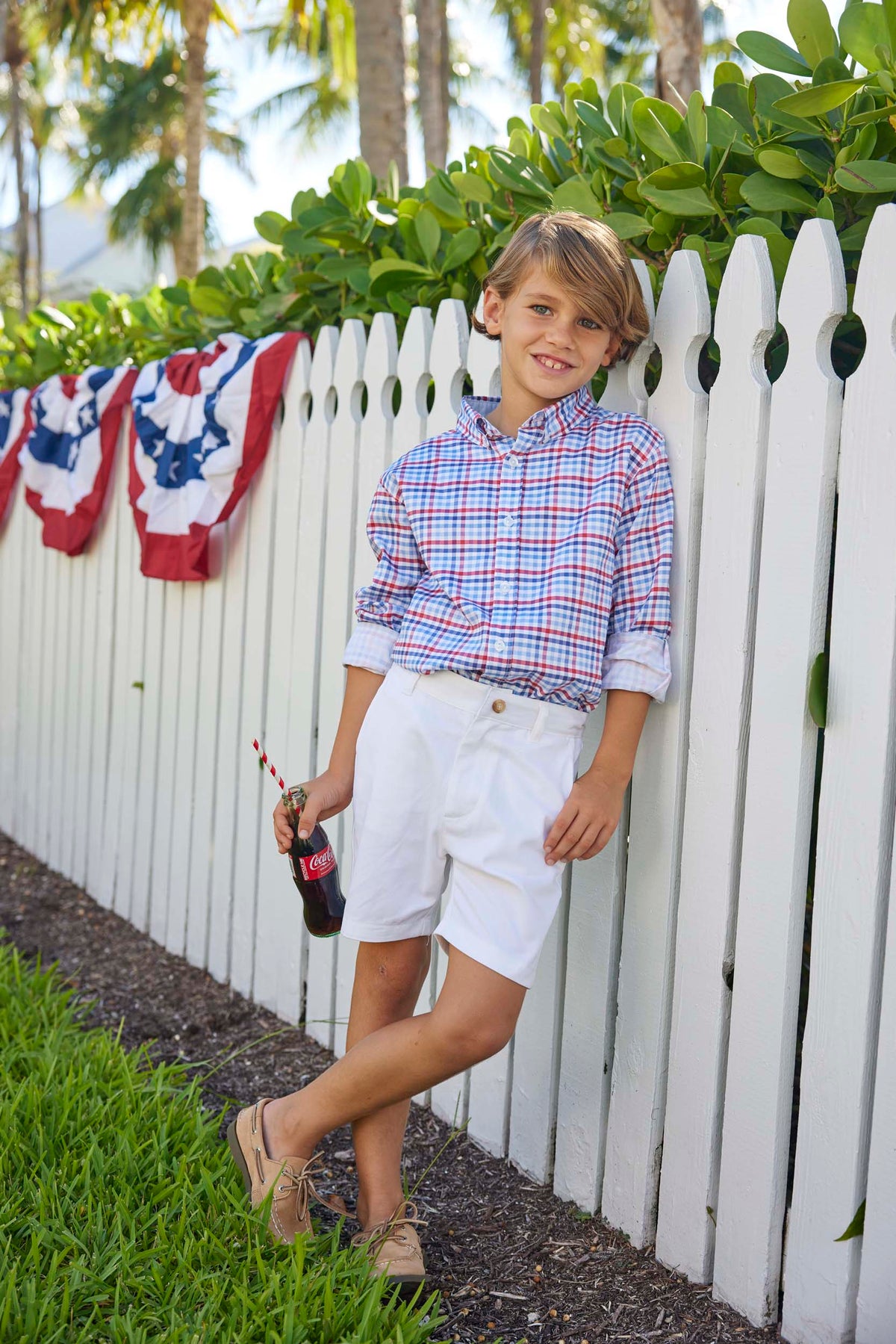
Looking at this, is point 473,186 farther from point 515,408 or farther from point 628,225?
point 515,408

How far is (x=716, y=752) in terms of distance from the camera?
1.98 m

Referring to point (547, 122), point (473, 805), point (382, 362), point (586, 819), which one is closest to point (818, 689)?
point (586, 819)

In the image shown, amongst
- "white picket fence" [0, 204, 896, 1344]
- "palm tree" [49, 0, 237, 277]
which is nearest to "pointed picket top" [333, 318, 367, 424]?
"white picket fence" [0, 204, 896, 1344]

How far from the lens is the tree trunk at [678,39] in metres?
4.72

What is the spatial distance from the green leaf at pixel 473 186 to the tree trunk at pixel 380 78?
3953mm

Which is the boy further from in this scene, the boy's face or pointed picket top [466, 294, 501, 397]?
pointed picket top [466, 294, 501, 397]

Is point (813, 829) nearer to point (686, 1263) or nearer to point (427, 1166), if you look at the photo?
point (686, 1263)

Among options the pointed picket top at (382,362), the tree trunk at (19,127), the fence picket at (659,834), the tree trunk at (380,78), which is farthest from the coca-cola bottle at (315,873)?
the tree trunk at (19,127)

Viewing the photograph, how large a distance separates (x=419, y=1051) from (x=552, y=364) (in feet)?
3.92

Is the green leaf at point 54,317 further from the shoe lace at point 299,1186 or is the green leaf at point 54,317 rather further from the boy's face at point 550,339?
the shoe lace at point 299,1186

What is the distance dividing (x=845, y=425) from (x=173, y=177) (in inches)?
1032

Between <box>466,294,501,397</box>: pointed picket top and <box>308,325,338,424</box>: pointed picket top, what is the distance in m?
0.67

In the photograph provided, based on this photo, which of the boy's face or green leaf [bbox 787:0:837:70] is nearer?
green leaf [bbox 787:0:837:70]

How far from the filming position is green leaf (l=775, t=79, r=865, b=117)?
1692 millimetres
